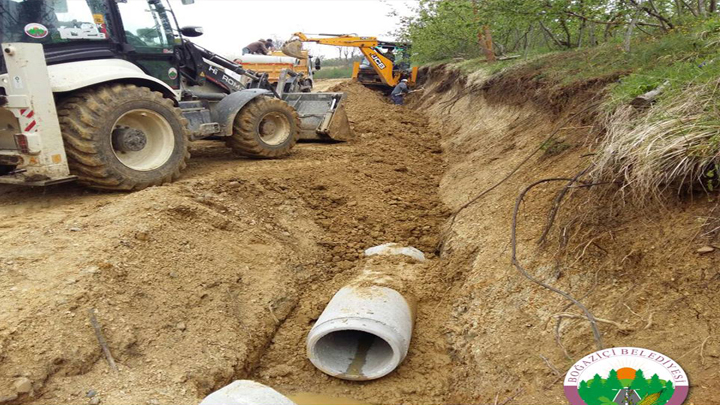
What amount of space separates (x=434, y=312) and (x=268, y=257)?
5.40 ft

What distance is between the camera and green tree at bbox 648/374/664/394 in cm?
242

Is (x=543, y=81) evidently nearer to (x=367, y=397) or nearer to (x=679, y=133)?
(x=679, y=133)

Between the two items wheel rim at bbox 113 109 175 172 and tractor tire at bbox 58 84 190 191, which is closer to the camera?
tractor tire at bbox 58 84 190 191

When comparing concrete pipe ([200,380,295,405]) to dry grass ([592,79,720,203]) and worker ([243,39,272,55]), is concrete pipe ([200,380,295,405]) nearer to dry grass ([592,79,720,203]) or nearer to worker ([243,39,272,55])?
dry grass ([592,79,720,203])

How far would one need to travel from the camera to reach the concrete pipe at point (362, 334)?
355 cm

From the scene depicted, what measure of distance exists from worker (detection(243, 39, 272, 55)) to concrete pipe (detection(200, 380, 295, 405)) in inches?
557

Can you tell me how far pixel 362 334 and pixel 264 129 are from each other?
401cm

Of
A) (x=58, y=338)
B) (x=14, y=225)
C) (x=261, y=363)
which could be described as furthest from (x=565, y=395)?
(x=14, y=225)

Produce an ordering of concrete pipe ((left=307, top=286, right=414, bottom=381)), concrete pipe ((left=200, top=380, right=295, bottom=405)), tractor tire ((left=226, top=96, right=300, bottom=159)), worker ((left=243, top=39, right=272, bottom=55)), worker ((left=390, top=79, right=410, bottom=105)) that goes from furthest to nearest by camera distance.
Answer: worker ((left=243, top=39, right=272, bottom=55))
worker ((left=390, top=79, right=410, bottom=105))
tractor tire ((left=226, top=96, right=300, bottom=159))
concrete pipe ((left=307, top=286, right=414, bottom=381))
concrete pipe ((left=200, top=380, right=295, bottom=405))

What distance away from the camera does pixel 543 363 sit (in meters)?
3.06

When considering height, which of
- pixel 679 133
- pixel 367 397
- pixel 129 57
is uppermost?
pixel 129 57

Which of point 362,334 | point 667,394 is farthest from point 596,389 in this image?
point 362,334

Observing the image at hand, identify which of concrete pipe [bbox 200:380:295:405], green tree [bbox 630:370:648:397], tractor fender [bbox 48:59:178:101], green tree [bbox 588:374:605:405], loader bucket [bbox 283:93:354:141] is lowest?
concrete pipe [bbox 200:380:295:405]

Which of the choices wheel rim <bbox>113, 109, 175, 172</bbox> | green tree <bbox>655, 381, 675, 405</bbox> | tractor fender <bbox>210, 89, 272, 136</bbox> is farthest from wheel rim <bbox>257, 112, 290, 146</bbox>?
green tree <bbox>655, 381, 675, 405</bbox>
